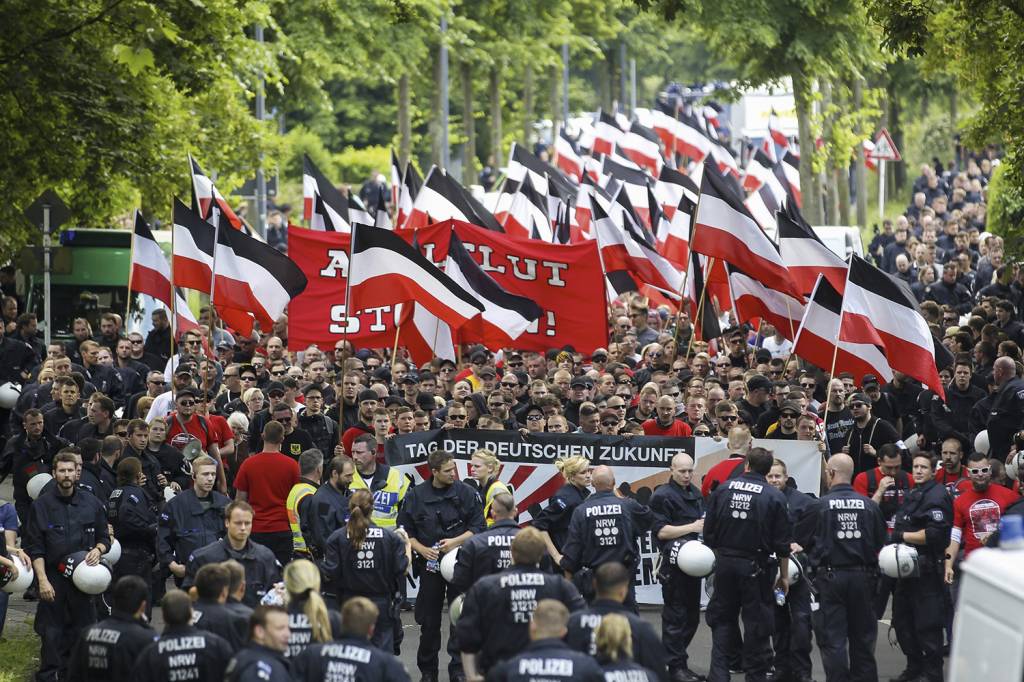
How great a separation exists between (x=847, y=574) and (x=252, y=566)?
422cm

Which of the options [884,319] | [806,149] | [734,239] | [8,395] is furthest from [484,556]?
[806,149]

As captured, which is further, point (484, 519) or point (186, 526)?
point (484, 519)

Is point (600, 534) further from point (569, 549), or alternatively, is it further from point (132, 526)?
point (132, 526)

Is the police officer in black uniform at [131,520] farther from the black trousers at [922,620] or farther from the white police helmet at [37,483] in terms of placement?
the black trousers at [922,620]

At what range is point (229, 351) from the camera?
2192 centimetres

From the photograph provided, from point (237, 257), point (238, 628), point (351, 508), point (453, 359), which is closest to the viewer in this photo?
point (238, 628)

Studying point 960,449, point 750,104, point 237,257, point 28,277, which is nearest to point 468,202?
point 237,257

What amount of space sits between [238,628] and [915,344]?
7834 mm

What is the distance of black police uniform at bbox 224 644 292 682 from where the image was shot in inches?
348

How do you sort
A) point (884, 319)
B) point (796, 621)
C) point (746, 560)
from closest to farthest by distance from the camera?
point (746, 560)
point (796, 621)
point (884, 319)

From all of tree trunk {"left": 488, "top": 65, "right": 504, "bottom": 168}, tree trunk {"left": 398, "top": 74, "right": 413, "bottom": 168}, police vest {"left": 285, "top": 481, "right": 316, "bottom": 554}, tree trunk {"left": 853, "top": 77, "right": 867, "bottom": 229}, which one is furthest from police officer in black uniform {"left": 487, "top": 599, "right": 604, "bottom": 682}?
tree trunk {"left": 488, "top": 65, "right": 504, "bottom": 168}

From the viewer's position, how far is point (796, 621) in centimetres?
1312

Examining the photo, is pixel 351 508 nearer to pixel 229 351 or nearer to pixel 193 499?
pixel 193 499

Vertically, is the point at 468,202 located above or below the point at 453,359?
above
